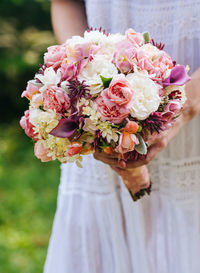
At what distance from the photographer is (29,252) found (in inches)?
116

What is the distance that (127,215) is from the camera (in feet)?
5.46

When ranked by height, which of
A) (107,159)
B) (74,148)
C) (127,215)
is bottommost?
(127,215)

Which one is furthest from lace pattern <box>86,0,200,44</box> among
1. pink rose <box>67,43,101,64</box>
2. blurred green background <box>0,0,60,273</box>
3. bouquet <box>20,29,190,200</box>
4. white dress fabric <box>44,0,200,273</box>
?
blurred green background <box>0,0,60,273</box>

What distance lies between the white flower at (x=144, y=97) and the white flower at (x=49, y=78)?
206 millimetres

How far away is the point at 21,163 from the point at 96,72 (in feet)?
11.5

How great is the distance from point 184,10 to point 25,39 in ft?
14.7

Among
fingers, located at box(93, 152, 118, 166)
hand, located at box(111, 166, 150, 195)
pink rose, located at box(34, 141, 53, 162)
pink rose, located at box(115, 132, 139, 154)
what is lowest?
hand, located at box(111, 166, 150, 195)

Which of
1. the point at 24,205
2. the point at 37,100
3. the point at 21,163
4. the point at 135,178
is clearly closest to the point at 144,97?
the point at 37,100

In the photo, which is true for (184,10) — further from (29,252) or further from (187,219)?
(29,252)

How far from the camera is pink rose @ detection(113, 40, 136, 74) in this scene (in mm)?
1167

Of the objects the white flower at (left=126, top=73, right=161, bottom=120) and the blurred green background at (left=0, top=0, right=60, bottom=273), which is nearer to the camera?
the white flower at (left=126, top=73, right=161, bottom=120)

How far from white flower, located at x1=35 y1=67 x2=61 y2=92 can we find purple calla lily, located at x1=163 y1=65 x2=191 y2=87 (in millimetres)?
308

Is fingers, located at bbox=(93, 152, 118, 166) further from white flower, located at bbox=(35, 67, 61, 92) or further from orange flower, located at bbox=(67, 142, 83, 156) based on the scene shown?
white flower, located at bbox=(35, 67, 61, 92)

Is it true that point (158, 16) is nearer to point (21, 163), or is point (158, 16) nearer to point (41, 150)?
point (41, 150)
